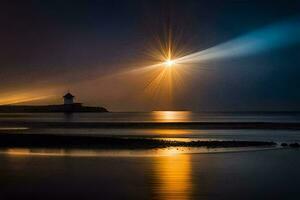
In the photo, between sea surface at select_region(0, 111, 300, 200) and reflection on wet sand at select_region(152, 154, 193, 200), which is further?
sea surface at select_region(0, 111, 300, 200)

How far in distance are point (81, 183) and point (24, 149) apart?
15695 millimetres

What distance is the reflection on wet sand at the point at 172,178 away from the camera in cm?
1653

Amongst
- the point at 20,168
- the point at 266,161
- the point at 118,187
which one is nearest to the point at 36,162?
the point at 20,168

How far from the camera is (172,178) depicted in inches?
786

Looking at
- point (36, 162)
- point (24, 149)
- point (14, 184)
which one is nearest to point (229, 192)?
point (14, 184)

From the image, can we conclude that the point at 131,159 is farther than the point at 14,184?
Yes

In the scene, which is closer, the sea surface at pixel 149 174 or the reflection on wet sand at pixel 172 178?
the reflection on wet sand at pixel 172 178

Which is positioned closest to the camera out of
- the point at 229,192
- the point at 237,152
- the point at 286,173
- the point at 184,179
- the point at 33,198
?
the point at 33,198

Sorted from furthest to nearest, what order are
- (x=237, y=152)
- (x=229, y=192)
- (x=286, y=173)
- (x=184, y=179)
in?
1. (x=237, y=152)
2. (x=286, y=173)
3. (x=184, y=179)
4. (x=229, y=192)

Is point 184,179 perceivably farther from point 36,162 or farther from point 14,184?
point 36,162

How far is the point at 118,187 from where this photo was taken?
1814 cm

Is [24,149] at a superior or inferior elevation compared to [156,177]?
superior

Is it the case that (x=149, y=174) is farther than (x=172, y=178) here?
Yes

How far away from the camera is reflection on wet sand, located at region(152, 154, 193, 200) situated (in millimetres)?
16531
